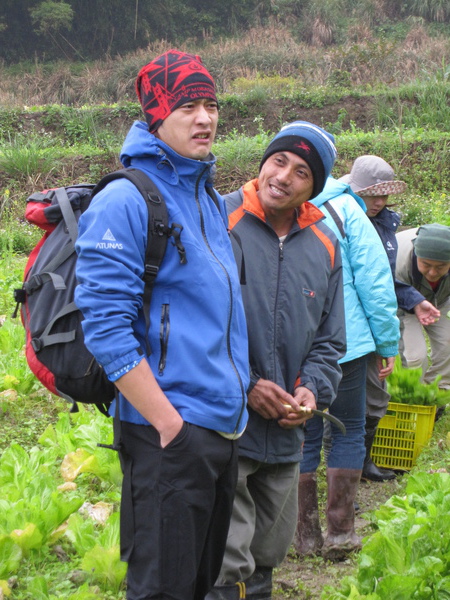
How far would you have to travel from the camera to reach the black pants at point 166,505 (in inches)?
88.7

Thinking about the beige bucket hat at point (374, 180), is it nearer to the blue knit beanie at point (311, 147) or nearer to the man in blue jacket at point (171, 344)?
the blue knit beanie at point (311, 147)

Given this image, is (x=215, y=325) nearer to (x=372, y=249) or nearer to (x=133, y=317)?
(x=133, y=317)

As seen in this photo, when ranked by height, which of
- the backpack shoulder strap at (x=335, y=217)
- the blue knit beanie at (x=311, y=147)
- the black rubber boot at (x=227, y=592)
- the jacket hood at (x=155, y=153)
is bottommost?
the black rubber boot at (x=227, y=592)

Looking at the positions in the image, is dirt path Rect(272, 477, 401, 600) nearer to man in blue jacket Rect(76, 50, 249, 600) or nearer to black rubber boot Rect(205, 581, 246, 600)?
black rubber boot Rect(205, 581, 246, 600)

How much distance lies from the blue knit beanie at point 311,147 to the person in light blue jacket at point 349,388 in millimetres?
872

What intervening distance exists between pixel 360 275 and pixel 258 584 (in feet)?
5.30

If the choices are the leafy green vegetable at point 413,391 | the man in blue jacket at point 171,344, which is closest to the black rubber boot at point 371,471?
the leafy green vegetable at point 413,391

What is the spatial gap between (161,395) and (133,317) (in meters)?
0.22

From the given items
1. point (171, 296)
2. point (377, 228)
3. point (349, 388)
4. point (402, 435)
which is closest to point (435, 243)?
point (377, 228)

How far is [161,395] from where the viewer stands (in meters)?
2.20

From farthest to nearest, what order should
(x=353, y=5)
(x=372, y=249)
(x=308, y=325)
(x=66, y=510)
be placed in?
(x=353, y=5) < (x=372, y=249) < (x=66, y=510) < (x=308, y=325)

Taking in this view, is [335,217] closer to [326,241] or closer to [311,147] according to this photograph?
[326,241]

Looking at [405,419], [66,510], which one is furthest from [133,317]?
[405,419]

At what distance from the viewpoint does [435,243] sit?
5414 millimetres
